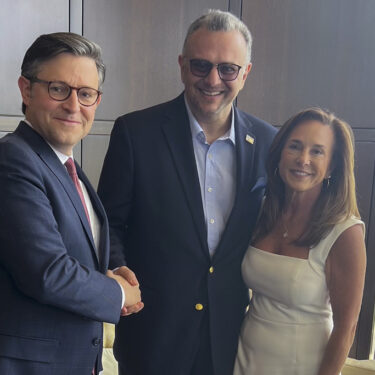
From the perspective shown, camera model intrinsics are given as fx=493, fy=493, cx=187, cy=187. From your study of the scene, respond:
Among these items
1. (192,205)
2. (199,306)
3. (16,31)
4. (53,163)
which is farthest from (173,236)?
(16,31)

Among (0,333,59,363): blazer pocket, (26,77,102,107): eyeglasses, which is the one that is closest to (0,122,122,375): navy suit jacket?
(0,333,59,363): blazer pocket

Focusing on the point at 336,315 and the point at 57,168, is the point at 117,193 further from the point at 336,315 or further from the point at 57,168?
the point at 336,315

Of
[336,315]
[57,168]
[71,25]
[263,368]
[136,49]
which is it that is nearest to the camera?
[57,168]

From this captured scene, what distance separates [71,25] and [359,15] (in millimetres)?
1925

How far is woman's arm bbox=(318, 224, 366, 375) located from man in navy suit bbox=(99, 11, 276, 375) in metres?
0.35

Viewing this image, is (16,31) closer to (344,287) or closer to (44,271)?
(44,271)

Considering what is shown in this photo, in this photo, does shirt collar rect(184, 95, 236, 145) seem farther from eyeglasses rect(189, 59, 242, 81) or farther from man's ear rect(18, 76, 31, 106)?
man's ear rect(18, 76, 31, 106)

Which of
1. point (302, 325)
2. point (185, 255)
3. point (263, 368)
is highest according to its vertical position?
point (185, 255)

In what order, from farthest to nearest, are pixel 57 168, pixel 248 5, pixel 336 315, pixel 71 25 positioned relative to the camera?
pixel 248 5 < pixel 71 25 < pixel 336 315 < pixel 57 168

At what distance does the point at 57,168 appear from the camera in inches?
52.5

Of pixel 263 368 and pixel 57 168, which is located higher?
pixel 57 168

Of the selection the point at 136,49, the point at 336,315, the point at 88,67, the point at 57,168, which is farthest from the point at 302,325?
the point at 136,49

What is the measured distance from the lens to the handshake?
1.43m

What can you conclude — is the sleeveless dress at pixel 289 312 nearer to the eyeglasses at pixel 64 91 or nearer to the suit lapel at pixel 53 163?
the suit lapel at pixel 53 163
